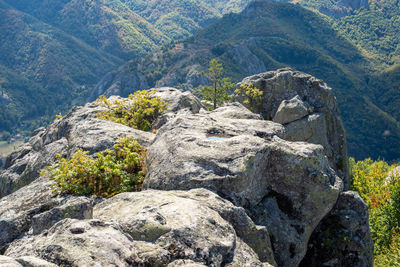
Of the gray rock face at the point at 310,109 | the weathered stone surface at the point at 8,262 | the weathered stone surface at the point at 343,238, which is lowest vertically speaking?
the gray rock face at the point at 310,109

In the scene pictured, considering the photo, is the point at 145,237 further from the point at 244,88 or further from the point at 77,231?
the point at 244,88

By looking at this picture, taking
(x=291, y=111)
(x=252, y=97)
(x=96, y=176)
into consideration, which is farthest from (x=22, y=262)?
(x=252, y=97)

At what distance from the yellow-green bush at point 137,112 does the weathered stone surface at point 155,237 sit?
937cm

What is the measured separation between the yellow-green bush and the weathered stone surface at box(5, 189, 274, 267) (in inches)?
369

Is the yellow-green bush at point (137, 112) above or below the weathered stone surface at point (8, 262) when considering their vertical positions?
below

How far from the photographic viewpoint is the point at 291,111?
26.2 m

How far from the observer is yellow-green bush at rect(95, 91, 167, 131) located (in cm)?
1688

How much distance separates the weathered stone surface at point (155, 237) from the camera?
17.3 feet

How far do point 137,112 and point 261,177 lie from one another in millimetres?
9347

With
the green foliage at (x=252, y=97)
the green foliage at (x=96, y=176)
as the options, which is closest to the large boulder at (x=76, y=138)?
the green foliage at (x=96, y=176)

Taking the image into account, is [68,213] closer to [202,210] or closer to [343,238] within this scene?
[202,210]

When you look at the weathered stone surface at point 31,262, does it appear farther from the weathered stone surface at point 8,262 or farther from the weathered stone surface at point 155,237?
the weathered stone surface at point 155,237

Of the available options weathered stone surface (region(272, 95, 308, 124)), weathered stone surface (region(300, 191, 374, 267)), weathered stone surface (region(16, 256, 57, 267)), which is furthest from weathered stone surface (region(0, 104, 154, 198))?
weathered stone surface (region(272, 95, 308, 124))

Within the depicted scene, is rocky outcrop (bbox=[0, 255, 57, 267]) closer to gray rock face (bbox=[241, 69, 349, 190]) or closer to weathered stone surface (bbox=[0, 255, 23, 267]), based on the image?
weathered stone surface (bbox=[0, 255, 23, 267])
